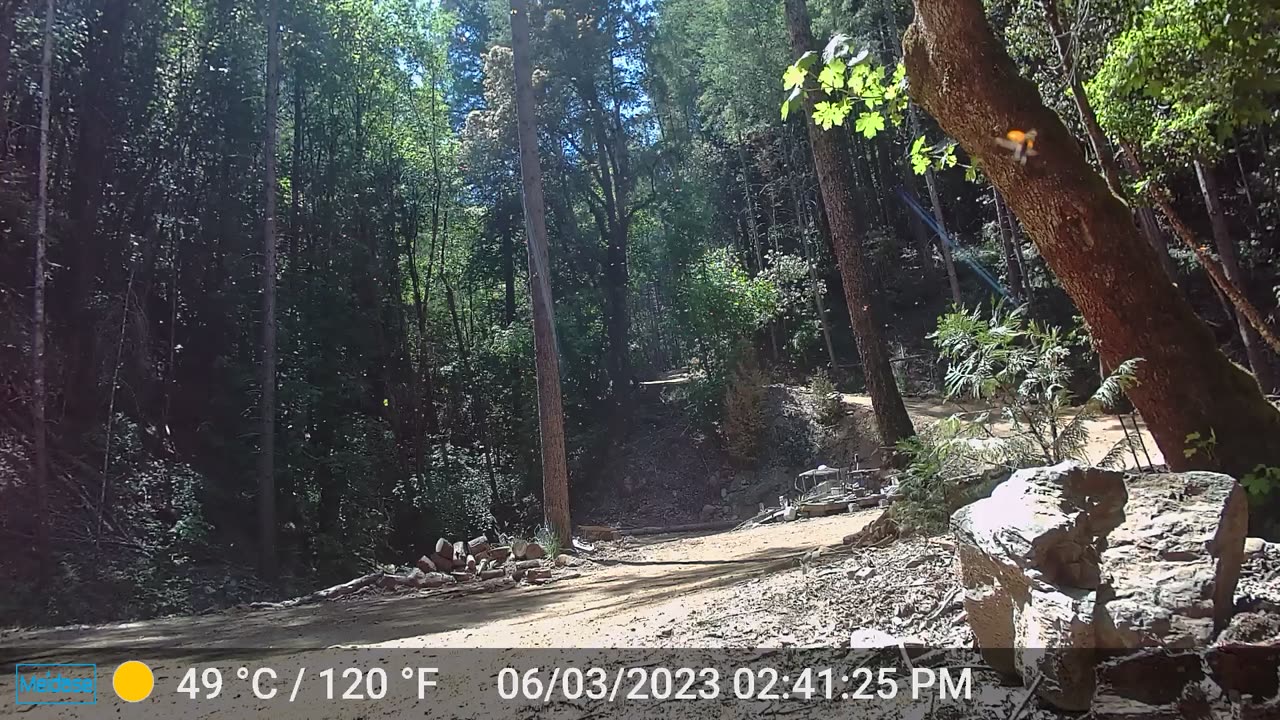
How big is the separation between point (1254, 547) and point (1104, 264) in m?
1.40

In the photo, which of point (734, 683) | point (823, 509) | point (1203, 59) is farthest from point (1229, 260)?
point (734, 683)

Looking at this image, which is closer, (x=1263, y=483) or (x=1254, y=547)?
(x=1254, y=547)

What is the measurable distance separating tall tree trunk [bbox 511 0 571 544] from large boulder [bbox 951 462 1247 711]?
8294 millimetres

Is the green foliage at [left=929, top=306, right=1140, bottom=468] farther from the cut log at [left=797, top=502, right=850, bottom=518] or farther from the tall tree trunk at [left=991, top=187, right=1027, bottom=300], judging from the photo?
the tall tree trunk at [left=991, top=187, right=1027, bottom=300]

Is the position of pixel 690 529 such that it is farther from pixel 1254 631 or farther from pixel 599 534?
pixel 1254 631

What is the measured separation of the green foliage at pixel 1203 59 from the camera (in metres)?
3.81

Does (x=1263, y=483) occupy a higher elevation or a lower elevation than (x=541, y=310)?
lower

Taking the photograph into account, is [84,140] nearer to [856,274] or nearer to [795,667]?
[856,274]

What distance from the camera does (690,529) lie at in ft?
51.6

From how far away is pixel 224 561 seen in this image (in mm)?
14234

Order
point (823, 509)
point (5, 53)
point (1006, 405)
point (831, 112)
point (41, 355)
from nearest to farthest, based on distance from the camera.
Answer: point (1006, 405), point (831, 112), point (823, 509), point (41, 355), point (5, 53)

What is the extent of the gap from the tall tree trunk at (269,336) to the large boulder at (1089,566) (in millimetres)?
14722

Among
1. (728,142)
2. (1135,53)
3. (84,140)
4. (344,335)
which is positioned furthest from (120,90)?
(728,142)

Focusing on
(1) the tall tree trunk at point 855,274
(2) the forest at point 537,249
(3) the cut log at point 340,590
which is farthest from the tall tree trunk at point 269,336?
(1) the tall tree trunk at point 855,274
